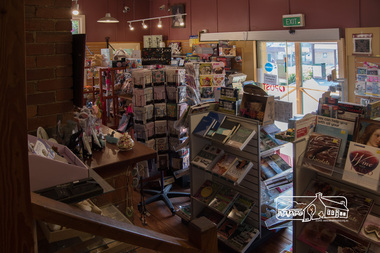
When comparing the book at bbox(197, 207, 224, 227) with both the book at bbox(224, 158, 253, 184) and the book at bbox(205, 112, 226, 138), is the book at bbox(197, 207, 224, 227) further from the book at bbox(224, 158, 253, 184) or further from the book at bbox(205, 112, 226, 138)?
the book at bbox(205, 112, 226, 138)

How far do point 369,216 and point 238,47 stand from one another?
21.8ft

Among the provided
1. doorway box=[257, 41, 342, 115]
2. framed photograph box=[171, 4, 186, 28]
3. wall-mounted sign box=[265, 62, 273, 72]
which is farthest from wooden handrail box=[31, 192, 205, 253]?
framed photograph box=[171, 4, 186, 28]

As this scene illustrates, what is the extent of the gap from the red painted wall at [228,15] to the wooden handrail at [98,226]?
6.18 m

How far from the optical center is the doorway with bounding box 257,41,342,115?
7.32 metres

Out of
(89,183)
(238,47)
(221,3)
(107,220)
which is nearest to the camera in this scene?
(107,220)

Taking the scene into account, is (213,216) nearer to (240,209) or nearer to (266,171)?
(240,209)

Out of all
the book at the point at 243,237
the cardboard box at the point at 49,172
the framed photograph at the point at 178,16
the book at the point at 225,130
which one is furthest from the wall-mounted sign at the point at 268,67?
the cardboard box at the point at 49,172

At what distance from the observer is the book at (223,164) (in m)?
3.49

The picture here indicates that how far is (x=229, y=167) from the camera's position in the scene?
11.3ft

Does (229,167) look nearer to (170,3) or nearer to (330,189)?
(330,189)

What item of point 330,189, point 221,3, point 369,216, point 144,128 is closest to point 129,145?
point 330,189

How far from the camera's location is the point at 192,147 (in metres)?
3.90

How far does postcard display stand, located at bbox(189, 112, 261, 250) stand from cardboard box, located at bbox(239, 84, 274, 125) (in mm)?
141

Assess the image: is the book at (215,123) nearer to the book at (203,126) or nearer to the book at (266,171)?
the book at (203,126)
